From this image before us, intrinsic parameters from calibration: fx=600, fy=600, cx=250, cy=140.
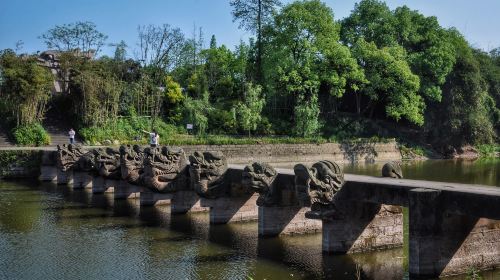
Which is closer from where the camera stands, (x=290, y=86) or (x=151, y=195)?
(x=151, y=195)

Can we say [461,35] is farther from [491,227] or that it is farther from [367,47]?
[491,227]

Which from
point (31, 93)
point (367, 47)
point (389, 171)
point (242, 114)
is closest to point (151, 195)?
point (389, 171)

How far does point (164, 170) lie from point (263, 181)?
5.28 m

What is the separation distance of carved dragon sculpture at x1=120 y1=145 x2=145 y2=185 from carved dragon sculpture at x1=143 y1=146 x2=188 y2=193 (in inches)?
83.6

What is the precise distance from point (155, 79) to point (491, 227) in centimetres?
5193

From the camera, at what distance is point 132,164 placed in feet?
79.8

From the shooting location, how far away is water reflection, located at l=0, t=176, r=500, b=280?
14.7 meters

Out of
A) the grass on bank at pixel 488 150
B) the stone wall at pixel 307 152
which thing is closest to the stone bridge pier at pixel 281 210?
the stone wall at pixel 307 152

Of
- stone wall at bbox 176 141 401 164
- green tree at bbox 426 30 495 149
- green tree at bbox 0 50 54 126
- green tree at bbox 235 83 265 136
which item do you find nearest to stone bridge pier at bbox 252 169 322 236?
stone wall at bbox 176 141 401 164

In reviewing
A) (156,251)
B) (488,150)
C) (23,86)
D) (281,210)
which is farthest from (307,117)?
(156,251)

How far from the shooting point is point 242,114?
5422 cm

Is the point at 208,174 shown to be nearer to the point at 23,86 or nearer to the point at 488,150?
the point at 23,86

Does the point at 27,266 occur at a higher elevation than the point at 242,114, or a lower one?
lower

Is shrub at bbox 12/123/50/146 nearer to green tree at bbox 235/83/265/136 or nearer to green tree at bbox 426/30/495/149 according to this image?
green tree at bbox 235/83/265/136
